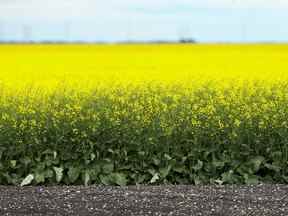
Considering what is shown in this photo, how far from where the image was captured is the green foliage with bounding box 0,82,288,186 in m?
8.55

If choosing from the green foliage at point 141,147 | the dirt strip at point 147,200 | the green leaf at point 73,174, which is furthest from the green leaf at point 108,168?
the dirt strip at point 147,200

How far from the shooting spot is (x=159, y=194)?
767cm

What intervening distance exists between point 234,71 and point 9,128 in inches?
179

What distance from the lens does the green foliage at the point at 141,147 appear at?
28.1 feet

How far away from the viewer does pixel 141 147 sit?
28.1ft

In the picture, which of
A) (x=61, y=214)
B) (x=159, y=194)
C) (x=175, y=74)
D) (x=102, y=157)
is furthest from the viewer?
(x=175, y=74)

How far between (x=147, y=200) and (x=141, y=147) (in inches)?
48.3

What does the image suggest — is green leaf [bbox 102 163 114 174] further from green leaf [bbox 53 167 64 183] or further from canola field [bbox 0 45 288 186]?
green leaf [bbox 53 167 64 183]

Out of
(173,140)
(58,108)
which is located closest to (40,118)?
(58,108)

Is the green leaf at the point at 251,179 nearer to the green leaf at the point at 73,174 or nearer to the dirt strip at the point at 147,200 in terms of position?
the dirt strip at the point at 147,200

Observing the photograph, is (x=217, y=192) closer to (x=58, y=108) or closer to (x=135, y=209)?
(x=135, y=209)

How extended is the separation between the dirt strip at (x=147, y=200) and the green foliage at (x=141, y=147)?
1.36ft

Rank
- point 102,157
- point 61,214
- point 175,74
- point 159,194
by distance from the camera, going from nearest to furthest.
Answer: point 61,214, point 159,194, point 102,157, point 175,74

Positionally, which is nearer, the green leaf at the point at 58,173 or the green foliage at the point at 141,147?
the green leaf at the point at 58,173
